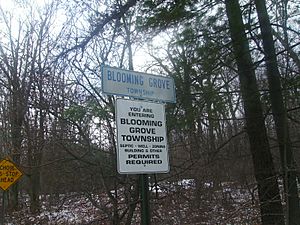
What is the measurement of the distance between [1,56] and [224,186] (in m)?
16.6

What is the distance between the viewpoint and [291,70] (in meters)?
8.10

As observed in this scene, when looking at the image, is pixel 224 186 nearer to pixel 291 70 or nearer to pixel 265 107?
pixel 265 107

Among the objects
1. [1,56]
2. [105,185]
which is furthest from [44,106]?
[1,56]

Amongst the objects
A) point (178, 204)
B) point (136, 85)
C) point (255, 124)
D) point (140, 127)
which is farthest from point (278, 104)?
point (140, 127)

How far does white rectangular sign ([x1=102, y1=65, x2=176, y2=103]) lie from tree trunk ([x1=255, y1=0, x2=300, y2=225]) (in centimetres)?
400

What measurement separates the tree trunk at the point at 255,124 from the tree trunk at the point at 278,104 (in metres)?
0.30

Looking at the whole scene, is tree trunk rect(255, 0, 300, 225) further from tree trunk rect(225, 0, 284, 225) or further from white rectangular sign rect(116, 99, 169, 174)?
white rectangular sign rect(116, 99, 169, 174)

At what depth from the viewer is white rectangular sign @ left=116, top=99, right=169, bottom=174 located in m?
3.75

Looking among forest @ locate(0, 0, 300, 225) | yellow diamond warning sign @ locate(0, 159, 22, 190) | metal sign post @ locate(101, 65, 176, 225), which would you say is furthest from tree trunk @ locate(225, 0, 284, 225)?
yellow diamond warning sign @ locate(0, 159, 22, 190)

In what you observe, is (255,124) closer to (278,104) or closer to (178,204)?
(278,104)

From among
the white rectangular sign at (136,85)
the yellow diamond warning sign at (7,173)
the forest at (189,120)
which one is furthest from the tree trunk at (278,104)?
the yellow diamond warning sign at (7,173)

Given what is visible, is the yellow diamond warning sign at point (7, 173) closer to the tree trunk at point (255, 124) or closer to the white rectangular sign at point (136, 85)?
the tree trunk at point (255, 124)

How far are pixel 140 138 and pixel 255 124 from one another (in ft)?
18.6

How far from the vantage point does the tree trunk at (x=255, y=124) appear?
8.03 metres
